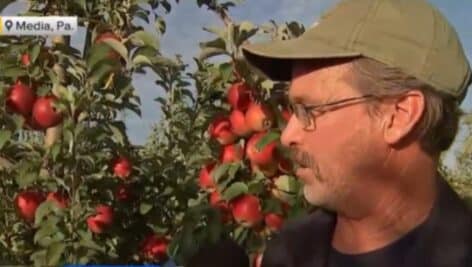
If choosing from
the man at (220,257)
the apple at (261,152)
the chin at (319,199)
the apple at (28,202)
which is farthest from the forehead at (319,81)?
the apple at (28,202)

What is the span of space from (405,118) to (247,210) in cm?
92

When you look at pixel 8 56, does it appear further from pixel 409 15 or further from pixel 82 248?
pixel 409 15

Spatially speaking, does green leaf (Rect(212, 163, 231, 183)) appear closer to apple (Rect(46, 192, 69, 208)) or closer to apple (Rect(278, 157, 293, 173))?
apple (Rect(278, 157, 293, 173))

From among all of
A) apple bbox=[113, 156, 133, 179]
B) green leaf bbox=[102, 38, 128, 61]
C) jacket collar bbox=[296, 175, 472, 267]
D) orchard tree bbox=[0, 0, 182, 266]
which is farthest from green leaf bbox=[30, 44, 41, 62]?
jacket collar bbox=[296, 175, 472, 267]

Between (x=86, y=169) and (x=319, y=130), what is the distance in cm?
125

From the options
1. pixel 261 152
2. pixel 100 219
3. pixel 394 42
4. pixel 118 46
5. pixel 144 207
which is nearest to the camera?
pixel 394 42

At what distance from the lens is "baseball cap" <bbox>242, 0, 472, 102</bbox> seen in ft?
5.06

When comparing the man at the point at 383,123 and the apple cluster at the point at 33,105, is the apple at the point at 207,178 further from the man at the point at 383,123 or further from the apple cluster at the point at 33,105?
the man at the point at 383,123

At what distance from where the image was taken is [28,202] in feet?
8.92

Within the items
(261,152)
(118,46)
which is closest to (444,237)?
(261,152)

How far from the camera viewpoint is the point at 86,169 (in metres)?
2.75

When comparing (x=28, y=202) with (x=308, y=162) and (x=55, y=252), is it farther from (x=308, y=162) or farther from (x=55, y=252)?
(x=308, y=162)

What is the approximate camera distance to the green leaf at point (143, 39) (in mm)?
2703

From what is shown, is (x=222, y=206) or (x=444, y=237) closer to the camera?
(x=444, y=237)
